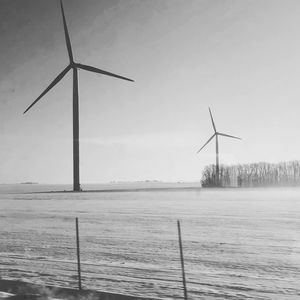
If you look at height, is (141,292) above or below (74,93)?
below

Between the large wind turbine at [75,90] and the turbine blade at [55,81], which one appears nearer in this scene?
the large wind turbine at [75,90]

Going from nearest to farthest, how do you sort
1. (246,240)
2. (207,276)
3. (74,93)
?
1. (207,276)
2. (246,240)
3. (74,93)

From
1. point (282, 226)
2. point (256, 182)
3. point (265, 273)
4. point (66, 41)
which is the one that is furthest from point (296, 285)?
point (256, 182)

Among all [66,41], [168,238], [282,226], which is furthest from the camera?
[66,41]

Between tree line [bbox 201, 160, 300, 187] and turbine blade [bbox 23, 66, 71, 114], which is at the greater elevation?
turbine blade [bbox 23, 66, 71, 114]

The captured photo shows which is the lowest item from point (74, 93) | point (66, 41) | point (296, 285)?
point (296, 285)

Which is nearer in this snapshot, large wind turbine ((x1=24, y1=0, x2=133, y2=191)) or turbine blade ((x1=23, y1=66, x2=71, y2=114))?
large wind turbine ((x1=24, y1=0, x2=133, y2=191))

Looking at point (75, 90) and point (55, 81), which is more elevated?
point (55, 81)

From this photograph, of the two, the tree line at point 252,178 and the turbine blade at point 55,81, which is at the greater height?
the turbine blade at point 55,81

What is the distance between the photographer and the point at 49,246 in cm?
1591

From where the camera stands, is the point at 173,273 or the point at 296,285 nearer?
the point at 296,285

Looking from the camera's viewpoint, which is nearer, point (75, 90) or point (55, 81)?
point (75, 90)

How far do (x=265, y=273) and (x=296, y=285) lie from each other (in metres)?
1.27

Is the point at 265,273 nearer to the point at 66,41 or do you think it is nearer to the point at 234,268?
the point at 234,268
